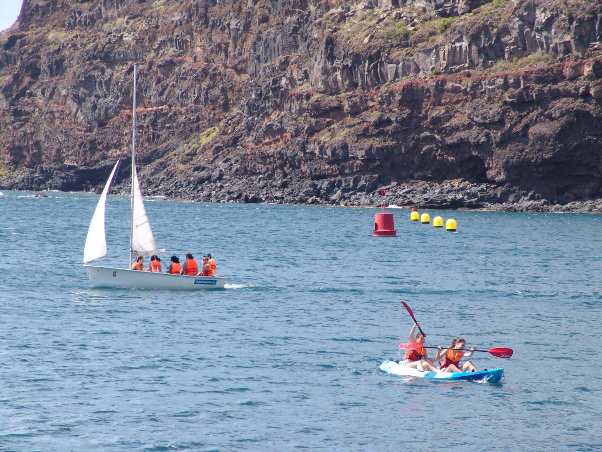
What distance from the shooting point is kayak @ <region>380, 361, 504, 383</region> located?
3619cm

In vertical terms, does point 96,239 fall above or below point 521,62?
below

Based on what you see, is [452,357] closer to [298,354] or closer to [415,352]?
[415,352]

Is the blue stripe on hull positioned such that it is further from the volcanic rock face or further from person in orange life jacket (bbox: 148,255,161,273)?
the volcanic rock face

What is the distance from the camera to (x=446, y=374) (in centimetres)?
3666

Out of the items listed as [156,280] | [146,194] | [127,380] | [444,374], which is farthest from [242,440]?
[146,194]

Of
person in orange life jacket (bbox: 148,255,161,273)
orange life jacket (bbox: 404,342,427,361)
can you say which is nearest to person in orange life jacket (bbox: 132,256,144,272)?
person in orange life jacket (bbox: 148,255,161,273)

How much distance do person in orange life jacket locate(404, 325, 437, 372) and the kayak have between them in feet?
0.54

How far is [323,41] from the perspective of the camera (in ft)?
538

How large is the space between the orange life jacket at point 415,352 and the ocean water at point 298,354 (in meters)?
1.20

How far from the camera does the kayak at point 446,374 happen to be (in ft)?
119

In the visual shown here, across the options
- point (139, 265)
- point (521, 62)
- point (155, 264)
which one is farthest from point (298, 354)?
point (521, 62)

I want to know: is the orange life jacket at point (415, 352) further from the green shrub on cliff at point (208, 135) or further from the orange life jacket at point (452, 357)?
the green shrub on cliff at point (208, 135)

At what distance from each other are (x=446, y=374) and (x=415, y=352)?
1372 mm

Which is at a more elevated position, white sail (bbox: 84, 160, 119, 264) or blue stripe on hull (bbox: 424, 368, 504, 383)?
white sail (bbox: 84, 160, 119, 264)
